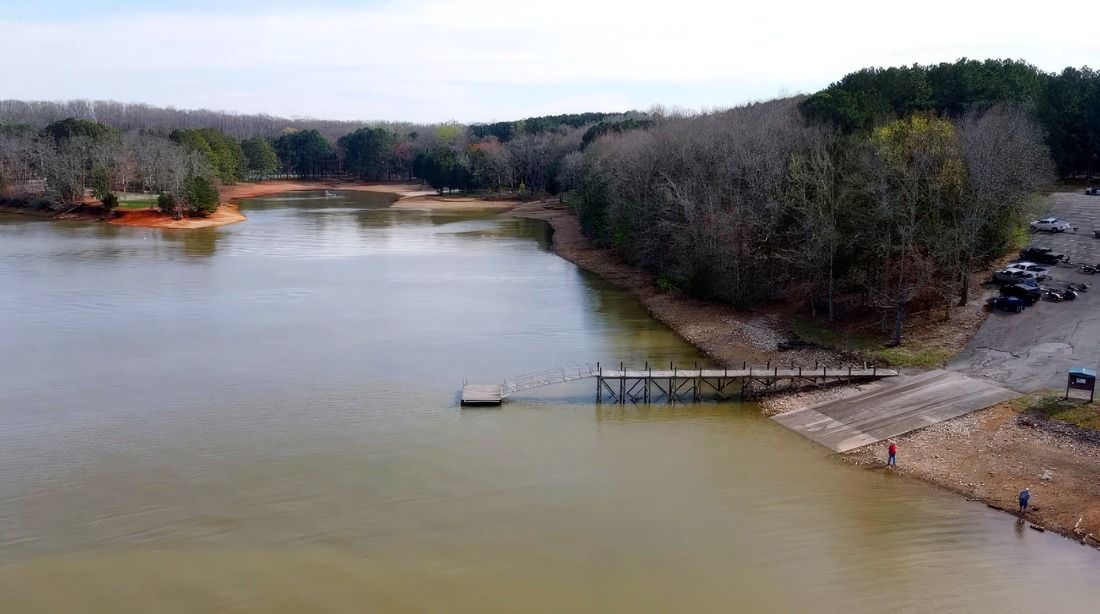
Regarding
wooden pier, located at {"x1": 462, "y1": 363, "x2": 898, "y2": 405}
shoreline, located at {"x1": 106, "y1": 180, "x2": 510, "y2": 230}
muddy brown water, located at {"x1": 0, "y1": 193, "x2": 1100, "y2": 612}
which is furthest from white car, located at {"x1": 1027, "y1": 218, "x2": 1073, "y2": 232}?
shoreline, located at {"x1": 106, "y1": 180, "x2": 510, "y2": 230}

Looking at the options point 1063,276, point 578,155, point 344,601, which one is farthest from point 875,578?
point 578,155

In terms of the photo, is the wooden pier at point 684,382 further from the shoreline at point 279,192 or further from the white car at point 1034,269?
the shoreline at point 279,192

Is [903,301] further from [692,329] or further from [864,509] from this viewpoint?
[864,509]

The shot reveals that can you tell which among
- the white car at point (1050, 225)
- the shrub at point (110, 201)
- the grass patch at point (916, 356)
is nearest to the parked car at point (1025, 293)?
the grass patch at point (916, 356)

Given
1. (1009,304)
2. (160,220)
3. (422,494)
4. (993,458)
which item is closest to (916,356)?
(1009,304)

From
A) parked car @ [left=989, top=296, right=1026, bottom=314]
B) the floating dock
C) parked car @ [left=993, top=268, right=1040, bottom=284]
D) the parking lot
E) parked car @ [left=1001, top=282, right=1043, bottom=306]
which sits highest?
the parking lot

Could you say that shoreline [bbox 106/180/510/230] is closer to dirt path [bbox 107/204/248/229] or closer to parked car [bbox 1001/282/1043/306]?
dirt path [bbox 107/204/248/229]

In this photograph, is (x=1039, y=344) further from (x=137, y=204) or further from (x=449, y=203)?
(x=449, y=203)
